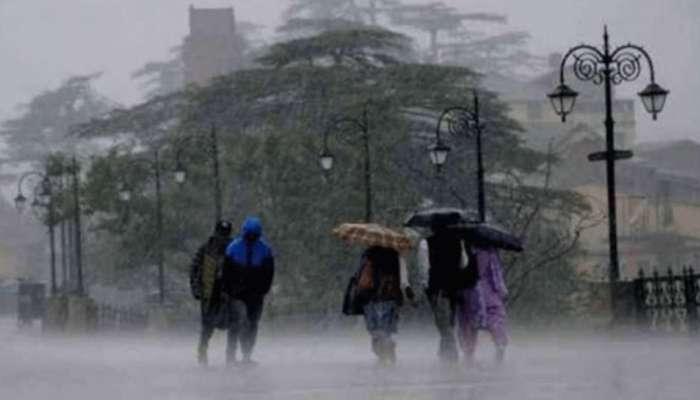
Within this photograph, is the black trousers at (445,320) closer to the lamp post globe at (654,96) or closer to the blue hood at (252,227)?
the blue hood at (252,227)

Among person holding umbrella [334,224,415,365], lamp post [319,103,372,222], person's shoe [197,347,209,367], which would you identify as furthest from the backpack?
lamp post [319,103,372,222]

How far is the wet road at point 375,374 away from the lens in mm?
13039

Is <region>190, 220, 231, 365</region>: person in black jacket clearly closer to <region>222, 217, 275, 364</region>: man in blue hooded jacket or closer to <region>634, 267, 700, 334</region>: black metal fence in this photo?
<region>222, 217, 275, 364</region>: man in blue hooded jacket

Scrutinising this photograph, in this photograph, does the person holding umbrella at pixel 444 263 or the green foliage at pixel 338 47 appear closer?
the person holding umbrella at pixel 444 263

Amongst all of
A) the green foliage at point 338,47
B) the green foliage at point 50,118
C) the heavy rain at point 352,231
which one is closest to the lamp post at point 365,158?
the heavy rain at point 352,231

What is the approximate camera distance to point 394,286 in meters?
16.8

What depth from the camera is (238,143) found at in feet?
165

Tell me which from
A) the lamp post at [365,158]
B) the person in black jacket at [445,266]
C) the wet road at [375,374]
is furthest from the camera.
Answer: the lamp post at [365,158]

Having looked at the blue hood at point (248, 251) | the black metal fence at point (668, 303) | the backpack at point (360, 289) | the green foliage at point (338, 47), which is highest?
the green foliage at point (338, 47)

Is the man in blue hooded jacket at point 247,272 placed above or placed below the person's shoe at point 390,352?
above

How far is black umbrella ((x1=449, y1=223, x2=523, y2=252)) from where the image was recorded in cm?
1641

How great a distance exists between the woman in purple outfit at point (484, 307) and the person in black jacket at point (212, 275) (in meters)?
2.74

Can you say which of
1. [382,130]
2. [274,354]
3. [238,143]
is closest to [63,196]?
[238,143]

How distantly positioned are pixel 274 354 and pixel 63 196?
3251 centimetres
